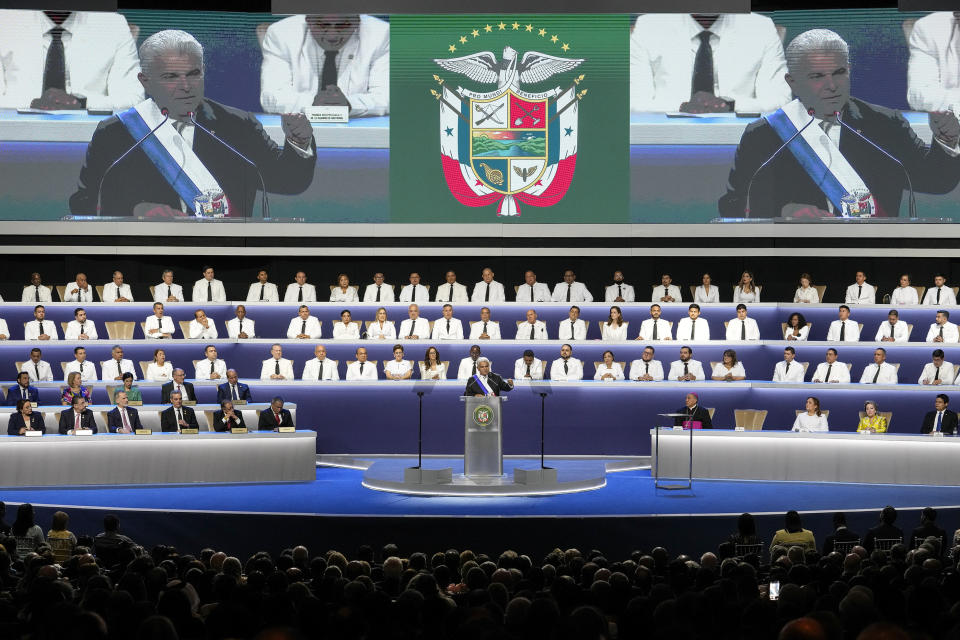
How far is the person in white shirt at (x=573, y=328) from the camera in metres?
15.1

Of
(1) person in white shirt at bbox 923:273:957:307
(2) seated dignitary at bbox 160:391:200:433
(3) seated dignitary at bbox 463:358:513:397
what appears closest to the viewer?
(3) seated dignitary at bbox 463:358:513:397

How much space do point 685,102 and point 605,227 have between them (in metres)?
2.37

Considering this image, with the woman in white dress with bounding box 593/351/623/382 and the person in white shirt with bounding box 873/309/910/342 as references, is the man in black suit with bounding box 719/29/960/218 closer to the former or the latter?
the person in white shirt with bounding box 873/309/910/342

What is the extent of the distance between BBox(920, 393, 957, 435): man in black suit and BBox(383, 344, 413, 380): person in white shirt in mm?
6219

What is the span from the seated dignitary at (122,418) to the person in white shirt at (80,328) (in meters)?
2.56

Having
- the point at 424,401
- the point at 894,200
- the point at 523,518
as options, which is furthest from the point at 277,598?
the point at 894,200

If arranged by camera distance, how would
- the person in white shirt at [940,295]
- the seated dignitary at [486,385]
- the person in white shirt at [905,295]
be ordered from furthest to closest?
the person in white shirt at [905,295]
the person in white shirt at [940,295]
the seated dignitary at [486,385]

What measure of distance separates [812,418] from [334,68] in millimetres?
9378

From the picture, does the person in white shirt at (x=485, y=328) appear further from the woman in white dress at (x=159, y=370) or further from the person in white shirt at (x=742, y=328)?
the woman in white dress at (x=159, y=370)

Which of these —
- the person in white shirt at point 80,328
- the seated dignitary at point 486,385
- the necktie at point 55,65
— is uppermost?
the necktie at point 55,65

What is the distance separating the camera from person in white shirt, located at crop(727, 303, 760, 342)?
15.2m

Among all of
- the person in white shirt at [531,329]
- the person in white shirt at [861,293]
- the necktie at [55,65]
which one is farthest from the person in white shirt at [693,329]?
the necktie at [55,65]

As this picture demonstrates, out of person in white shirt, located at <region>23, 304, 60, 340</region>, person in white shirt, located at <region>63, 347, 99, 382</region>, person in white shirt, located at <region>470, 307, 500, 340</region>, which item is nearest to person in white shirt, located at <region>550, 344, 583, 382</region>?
person in white shirt, located at <region>470, 307, 500, 340</region>

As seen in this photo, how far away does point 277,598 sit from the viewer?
13.6 feet
